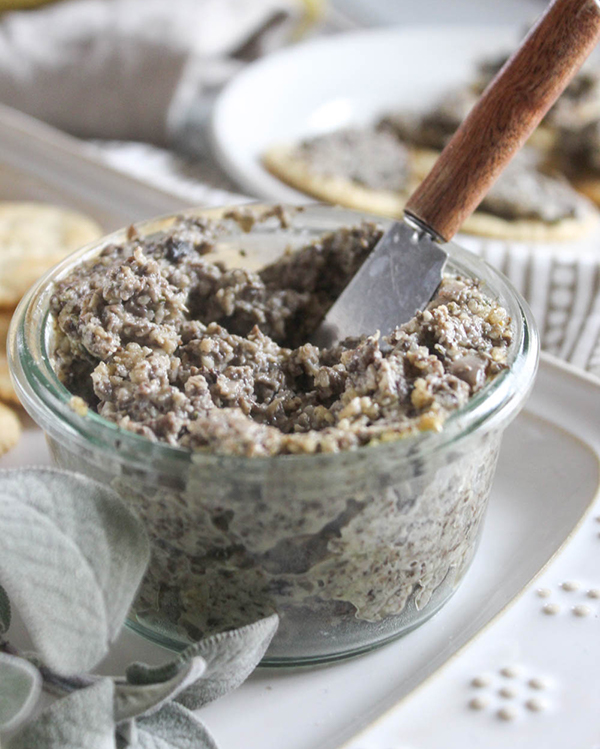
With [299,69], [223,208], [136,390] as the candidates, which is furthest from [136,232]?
[299,69]

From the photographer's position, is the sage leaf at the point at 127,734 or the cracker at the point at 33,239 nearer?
the sage leaf at the point at 127,734

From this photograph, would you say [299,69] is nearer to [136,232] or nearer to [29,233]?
[29,233]

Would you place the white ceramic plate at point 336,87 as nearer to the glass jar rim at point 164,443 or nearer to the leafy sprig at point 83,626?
the glass jar rim at point 164,443

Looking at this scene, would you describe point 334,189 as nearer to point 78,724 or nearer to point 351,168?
point 351,168

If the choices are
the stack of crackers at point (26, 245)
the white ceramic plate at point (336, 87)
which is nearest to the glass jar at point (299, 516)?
the stack of crackers at point (26, 245)

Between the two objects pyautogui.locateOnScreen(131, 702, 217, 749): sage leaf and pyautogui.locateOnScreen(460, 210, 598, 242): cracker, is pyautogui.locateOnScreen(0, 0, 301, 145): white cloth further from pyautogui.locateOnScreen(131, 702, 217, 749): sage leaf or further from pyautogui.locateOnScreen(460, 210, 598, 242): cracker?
pyautogui.locateOnScreen(131, 702, 217, 749): sage leaf

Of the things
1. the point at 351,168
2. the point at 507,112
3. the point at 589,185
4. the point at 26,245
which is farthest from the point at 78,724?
the point at 589,185
